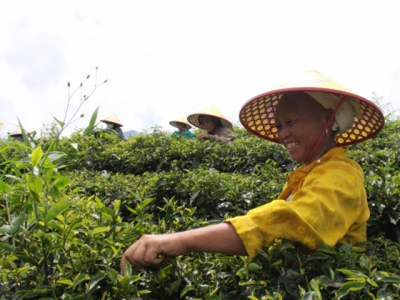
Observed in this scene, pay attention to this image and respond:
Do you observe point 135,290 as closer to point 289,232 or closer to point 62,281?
point 62,281

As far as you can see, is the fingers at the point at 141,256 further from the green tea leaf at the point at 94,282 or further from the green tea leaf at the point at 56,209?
the green tea leaf at the point at 56,209

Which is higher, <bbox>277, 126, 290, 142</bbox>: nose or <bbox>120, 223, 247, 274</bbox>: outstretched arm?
<bbox>277, 126, 290, 142</bbox>: nose

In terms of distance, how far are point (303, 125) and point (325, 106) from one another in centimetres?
14

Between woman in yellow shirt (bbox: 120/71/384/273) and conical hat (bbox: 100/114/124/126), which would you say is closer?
woman in yellow shirt (bbox: 120/71/384/273)

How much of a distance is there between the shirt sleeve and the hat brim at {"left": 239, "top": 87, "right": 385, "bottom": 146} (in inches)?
26.2

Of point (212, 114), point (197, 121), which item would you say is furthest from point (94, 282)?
point (197, 121)

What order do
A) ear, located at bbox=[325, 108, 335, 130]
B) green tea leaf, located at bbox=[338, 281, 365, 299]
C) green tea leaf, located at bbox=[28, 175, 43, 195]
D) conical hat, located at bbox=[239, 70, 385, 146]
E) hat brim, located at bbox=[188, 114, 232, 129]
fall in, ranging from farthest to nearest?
hat brim, located at bbox=[188, 114, 232, 129]
ear, located at bbox=[325, 108, 335, 130]
conical hat, located at bbox=[239, 70, 385, 146]
green tea leaf, located at bbox=[28, 175, 43, 195]
green tea leaf, located at bbox=[338, 281, 365, 299]

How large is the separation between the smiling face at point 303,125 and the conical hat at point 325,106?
0.04 meters

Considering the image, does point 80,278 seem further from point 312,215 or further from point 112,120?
point 112,120

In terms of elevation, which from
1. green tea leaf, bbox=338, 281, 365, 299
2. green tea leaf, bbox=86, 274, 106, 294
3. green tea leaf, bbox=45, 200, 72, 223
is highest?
green tea leaf, bbox=45, 200, 72, 223

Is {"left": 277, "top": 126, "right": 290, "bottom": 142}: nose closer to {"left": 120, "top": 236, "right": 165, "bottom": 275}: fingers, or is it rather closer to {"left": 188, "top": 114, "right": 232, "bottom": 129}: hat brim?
{"left": 120, "top": 236, "right": 165, "bottom": 275}: fingers

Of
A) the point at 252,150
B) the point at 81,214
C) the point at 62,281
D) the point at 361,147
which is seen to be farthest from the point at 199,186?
the point at 361,147

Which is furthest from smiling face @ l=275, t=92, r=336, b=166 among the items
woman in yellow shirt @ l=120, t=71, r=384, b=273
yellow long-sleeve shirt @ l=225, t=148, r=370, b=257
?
yellow long-sleeve shirt @ l=225, t=148, r=370, b=257

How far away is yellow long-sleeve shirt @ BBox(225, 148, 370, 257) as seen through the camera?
1.23m
